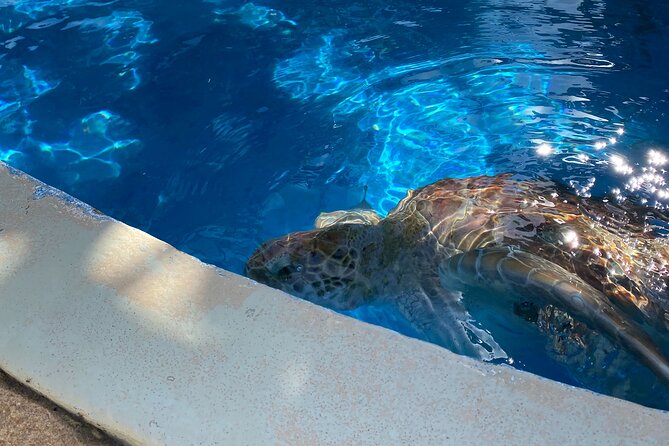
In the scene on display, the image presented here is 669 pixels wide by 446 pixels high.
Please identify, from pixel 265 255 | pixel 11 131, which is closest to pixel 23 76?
pixel 11 131

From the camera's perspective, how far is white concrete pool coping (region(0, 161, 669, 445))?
1362 mm

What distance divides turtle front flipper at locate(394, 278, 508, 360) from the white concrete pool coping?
3.47 feet

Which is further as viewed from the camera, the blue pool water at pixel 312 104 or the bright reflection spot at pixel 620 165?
the blue pool water at pixel 312 104

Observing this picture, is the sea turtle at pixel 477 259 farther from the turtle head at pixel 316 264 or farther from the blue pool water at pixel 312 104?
the blue pool water at pixel 312 104

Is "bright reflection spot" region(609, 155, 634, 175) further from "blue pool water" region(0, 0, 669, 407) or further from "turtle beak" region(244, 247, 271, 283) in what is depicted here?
"turtle beak" region(244, 247, 271, 283)

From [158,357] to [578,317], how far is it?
1287 millimetres

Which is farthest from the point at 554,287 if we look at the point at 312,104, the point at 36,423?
the point at 312,104

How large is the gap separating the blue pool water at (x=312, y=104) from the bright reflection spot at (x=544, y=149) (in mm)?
10

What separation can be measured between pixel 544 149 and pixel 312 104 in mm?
1476

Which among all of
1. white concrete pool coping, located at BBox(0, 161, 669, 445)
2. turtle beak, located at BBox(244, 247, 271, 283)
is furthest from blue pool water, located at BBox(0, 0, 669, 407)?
white concrete pool coping, located at BBox(0, 161, 669, 445)

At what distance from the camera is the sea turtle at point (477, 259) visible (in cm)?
225

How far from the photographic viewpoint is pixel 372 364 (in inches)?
58.8

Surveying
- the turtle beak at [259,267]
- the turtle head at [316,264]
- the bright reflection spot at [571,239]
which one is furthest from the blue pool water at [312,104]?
the bright reflection spot at [571,239]

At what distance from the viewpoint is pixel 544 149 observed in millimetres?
3473
